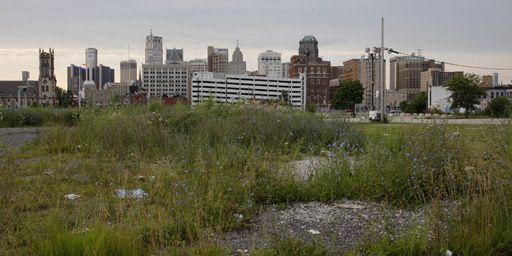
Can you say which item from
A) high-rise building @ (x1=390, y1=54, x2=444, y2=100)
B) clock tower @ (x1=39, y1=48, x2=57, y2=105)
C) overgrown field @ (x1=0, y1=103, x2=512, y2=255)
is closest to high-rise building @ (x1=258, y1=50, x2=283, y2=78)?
high-rise building @ (x1=390, y1=54, x2=444, y2=100)

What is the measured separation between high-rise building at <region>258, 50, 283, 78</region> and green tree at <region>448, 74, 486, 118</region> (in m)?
58.7

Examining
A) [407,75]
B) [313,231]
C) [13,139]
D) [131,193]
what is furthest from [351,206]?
[407,75]

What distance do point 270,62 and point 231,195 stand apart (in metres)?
108

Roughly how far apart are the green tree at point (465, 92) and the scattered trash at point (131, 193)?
1925 inches

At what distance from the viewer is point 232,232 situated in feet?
15.0

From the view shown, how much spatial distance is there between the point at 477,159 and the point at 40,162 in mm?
6629

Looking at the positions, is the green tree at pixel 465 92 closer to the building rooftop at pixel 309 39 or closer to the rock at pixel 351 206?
the rock at pixel 351 206

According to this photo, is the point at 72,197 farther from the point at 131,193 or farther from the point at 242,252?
the point at 242,252

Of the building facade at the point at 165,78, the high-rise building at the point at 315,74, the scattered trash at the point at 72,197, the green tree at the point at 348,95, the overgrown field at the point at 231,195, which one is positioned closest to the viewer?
the overgrown field at the point at 231,195

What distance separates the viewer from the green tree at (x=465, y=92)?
165 ft

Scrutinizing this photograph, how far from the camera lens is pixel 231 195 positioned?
5.21 meters

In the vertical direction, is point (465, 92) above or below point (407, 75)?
below

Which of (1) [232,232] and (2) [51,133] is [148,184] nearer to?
(1) [232,232]

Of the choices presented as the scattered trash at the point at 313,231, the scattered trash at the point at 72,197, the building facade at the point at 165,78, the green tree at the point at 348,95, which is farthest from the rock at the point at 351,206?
the green tree at the point at 348,95
